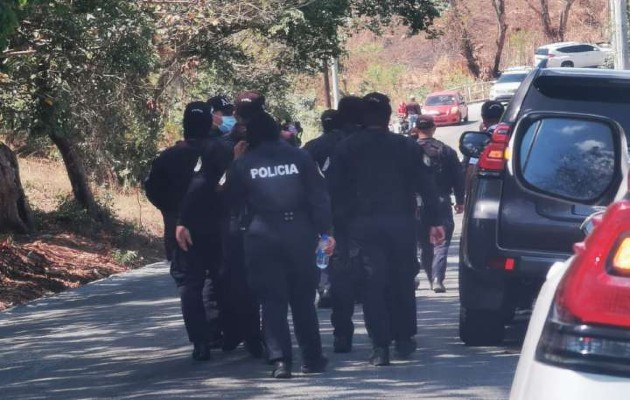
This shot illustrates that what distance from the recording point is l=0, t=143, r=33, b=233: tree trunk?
17828 millimetres

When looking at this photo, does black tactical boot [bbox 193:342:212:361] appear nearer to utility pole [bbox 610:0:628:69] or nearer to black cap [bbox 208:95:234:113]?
black cap [bbox 208:95:234:113]

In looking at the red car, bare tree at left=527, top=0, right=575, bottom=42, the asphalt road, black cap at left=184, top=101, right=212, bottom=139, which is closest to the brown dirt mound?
the asphalt road

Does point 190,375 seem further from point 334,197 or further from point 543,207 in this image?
point 543,207

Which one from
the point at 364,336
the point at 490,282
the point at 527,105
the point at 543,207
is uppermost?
the point at 527,105

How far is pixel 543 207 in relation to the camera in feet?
26.7

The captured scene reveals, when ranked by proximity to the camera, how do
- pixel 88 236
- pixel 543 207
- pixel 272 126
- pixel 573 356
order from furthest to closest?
pixel 88 236
pixel 272 126
pixel 543 207
pixel 573 356

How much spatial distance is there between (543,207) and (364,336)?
2666mm

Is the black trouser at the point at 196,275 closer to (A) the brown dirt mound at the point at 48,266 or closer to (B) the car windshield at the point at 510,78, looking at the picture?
(A) the brown dirt mound at the point at 48,266

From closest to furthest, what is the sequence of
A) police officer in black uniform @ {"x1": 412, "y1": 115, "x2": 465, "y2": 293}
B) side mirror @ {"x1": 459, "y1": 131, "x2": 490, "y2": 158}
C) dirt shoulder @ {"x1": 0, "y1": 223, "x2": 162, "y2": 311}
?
side mirror @ {"x1": 459, "y1": 131, "x2": 490, "y2": 158} → police officer in black uniform @ {"x1": 412, "y1": 115, "x2": 465, "y2": 293} → dirt shoulder @ {"x1": 0, "y1": 223, "x2": 162, "y2": 311}

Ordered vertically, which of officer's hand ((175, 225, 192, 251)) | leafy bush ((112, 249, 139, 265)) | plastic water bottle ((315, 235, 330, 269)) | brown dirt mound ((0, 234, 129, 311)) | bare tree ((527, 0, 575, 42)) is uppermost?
bare tree ((527, 0, 575, 42))

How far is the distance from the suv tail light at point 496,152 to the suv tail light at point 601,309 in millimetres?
5194

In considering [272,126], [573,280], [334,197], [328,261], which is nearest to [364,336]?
[328,261]

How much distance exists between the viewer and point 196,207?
9242mm

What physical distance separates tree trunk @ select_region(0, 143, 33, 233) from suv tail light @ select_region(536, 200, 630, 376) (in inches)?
604
